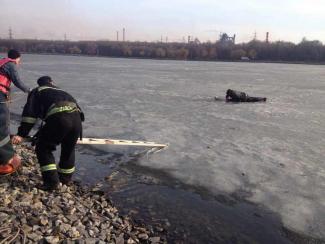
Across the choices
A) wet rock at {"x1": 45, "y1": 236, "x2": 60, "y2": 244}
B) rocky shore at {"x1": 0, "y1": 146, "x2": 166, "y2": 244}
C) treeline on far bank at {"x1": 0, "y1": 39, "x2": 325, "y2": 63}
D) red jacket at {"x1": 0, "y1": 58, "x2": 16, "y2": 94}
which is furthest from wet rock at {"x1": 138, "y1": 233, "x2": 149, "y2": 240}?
treeline on far bank at {"x1": 0, "y1": 39, "x2": 325, "y2": 63}

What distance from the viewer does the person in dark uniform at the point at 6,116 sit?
5.73m

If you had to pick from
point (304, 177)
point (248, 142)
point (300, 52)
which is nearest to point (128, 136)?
point (248, 142)

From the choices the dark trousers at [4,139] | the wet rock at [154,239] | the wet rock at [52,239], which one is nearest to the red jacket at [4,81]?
the dark trousers at [4,139]

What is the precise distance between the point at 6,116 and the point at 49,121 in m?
1.08

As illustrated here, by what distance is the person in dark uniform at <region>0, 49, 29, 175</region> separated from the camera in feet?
18.8

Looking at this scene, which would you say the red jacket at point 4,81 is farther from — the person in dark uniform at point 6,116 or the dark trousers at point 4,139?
the dark trousers at point 4,139

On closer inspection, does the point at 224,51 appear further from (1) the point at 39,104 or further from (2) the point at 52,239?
(2) the point at 52,239

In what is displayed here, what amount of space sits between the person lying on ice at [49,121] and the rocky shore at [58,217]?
35 cm

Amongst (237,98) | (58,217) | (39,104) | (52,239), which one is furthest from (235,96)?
(52,239)

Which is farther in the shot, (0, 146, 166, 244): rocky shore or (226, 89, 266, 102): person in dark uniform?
(226, 89, 266, 102): person in dark uniform

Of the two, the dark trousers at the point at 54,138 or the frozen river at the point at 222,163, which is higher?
the dark trousers at the point at 54,138

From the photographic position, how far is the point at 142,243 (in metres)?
5.11

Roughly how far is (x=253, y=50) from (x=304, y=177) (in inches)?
3377

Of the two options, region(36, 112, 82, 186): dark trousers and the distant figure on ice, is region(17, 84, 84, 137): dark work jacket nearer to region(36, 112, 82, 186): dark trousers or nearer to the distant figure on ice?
region(36, 112, 82, 186): dark trousers
